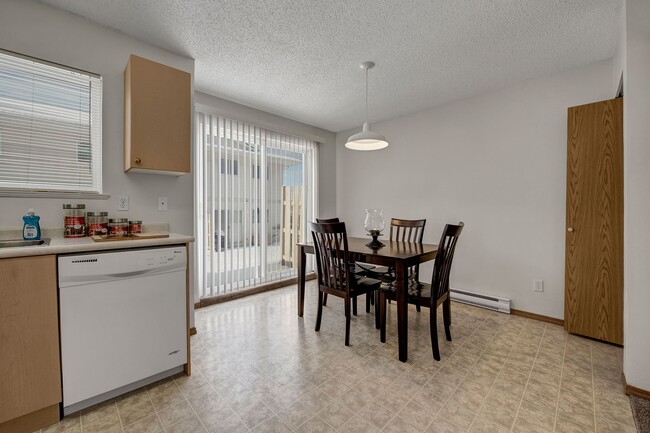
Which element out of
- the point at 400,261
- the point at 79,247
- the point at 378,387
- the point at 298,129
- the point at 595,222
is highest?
the point at 298,129

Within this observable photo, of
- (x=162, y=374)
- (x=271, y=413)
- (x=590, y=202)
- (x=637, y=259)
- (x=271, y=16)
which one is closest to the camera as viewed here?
(x=271, y=413)

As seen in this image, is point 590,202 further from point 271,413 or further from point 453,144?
point 271,413

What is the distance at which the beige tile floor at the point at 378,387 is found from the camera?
1.44 metres

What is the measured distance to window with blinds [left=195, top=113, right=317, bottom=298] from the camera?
3.23 meters

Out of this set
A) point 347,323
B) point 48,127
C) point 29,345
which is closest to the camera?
point 29,345

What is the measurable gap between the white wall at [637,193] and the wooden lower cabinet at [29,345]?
321 centimetres

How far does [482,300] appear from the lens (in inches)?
122

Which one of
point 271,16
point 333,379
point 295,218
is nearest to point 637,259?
point 333,379

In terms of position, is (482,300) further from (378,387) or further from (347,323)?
(378,387)

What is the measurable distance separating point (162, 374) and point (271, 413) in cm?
80

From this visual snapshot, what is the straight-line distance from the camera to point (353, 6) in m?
1.85

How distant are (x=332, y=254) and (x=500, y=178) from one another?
2139mm

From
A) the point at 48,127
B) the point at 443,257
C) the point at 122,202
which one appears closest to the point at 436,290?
the point at 443,257

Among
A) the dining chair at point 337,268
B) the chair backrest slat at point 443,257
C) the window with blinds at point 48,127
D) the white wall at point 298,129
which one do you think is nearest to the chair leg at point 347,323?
the dining chair at point 337,268
